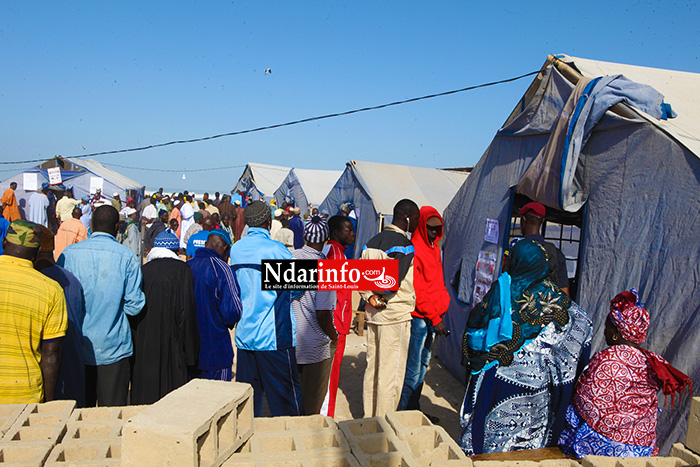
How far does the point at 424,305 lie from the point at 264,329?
5.47 feet

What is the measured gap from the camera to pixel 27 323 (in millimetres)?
2625

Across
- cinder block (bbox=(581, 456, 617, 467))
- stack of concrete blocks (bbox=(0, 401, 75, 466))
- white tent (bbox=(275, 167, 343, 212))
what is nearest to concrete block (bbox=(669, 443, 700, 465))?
cinder block (bbox=(581, 456, 617, 467))

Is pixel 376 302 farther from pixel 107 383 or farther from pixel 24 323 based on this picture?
pixel 24 323

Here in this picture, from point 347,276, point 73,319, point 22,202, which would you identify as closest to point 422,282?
point 347,276

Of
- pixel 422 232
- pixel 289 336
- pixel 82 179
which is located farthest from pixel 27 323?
pixel 82 179

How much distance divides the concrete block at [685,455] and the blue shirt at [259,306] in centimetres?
240

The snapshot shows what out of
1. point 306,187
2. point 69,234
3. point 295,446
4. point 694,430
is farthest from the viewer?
point 306,187

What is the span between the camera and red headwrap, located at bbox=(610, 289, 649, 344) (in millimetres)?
2723

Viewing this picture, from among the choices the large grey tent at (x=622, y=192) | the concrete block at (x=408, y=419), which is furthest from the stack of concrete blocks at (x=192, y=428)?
the large grey tent at (x=622, y=192)

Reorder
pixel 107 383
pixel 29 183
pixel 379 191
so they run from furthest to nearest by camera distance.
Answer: pixel 29 183 < pixel 379 191 < pixel 107 383

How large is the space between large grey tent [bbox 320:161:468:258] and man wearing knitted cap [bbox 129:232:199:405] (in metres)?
8.15

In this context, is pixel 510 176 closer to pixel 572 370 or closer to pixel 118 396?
pixel 572 370

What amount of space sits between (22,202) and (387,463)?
17.4 m

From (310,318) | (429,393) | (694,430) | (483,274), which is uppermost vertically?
(483,274)
